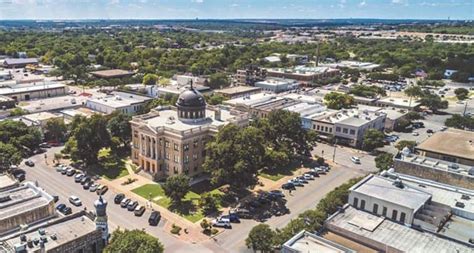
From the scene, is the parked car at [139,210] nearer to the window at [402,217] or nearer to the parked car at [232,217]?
the parked car at [232,217]

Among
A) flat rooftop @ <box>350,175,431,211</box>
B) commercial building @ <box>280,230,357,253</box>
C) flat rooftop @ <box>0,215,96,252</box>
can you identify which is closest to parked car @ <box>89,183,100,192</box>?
flat rooftop @ <box>0,215,96,252</box>

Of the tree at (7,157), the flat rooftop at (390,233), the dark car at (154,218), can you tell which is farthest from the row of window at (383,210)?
the tree at (7,157)

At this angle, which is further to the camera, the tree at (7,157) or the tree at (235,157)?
the tree at (7,157)

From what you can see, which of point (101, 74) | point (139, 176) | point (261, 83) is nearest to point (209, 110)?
A: point (139, 176)

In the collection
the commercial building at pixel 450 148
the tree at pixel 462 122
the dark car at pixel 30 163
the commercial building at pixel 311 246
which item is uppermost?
the commercial building at pixel 450 148

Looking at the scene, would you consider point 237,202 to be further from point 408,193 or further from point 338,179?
point 408,193

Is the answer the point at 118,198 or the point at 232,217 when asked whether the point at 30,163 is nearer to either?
the point at 118,198

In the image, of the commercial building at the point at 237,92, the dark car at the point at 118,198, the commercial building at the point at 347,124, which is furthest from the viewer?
the commercial building at the point at 237,92
